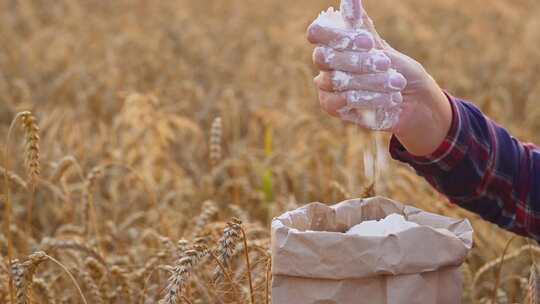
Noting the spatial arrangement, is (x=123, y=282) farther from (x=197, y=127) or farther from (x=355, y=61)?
(x=197, y=127)

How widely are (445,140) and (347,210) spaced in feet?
0.84

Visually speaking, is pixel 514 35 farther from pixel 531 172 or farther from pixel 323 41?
pixel 323 41

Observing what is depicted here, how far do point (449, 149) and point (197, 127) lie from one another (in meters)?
1.69

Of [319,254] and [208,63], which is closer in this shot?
[319,254]

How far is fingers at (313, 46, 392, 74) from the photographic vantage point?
124cm

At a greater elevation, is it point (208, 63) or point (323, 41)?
point (208, 63)

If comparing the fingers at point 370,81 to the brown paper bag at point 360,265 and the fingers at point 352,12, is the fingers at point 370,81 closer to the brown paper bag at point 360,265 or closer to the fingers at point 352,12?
the fingers at point 352,12

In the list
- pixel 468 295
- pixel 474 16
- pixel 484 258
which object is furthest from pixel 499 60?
pixel 468 295

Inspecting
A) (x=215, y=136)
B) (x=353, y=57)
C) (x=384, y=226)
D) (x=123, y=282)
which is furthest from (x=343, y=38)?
(x=215, y=136)

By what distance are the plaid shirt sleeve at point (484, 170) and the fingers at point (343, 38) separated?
0.30 m

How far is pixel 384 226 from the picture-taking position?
118 centimetres

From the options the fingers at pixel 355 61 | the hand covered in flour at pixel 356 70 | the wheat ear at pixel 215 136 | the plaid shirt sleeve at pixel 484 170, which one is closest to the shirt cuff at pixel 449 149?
the plaid shirt sleeve at pixel 484 170

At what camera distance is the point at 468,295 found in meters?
1.76

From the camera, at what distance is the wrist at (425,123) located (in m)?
1.41
